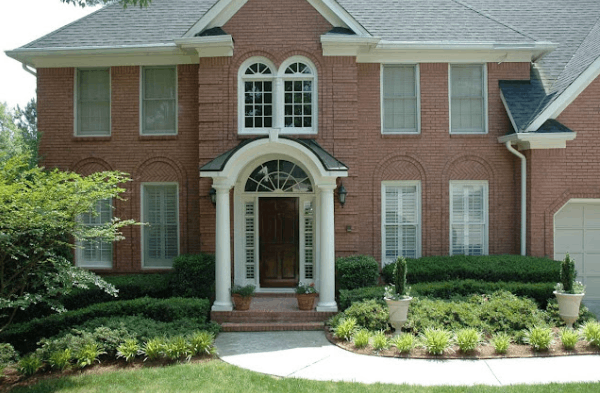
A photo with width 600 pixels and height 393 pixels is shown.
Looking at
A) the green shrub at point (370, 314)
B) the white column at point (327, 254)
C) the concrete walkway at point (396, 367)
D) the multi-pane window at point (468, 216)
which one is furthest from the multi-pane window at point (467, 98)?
the concrete walkway at point (396, 367)

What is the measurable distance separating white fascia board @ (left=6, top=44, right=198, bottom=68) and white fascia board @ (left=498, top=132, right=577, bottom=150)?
799cm

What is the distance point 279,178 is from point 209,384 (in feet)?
20.0

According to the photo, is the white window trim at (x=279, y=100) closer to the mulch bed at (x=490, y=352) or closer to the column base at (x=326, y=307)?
the column base at (x=326, y=307)

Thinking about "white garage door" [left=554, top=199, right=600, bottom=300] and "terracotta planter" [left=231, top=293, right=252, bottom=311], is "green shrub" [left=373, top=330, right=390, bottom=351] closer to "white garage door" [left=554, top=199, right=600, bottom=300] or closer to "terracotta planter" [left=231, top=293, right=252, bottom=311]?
"terracotta planter" [left=231, top=293, right=252, bottom=311]

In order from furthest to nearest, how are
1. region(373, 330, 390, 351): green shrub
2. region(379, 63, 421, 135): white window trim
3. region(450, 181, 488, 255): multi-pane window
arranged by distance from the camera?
region(450, 181, 488, 255): multi-pane window
region(379, 63, 421, 135): white window trim
region(373, 330, 390, 351): green shrub

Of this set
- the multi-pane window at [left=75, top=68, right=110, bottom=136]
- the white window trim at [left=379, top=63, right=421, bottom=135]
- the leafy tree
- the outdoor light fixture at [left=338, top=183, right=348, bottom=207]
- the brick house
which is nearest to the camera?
the leafy tree

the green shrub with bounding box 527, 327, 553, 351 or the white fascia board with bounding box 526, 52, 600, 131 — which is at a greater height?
the white fascia board with bounding box 526, 52, 600, 131

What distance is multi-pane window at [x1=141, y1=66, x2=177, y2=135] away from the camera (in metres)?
13.3

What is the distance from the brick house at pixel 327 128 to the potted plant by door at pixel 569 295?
270 cm

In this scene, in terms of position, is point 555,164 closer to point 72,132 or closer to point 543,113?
point 543,113

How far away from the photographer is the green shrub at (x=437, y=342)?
8.43m

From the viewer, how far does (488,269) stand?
1164cm

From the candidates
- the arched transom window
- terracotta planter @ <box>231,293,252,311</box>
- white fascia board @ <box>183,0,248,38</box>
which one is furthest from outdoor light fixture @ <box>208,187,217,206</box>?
white fascia board @ <box>183,0,248,38</box>

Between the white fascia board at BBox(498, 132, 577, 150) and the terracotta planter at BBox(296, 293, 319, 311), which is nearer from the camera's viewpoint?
the terracotta planter at BBox(296, 293, 319, 311)
